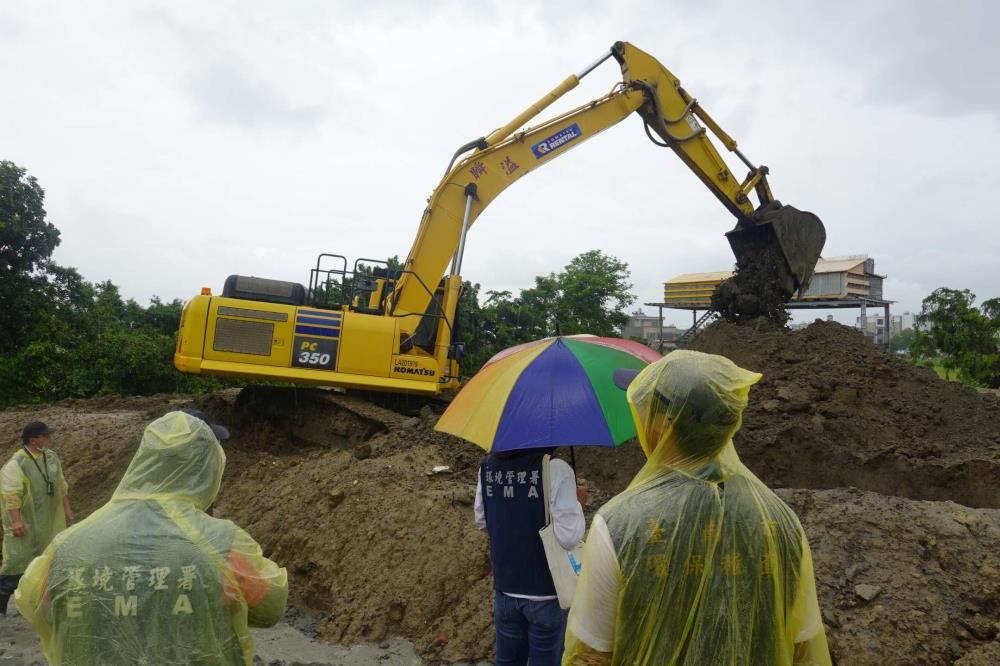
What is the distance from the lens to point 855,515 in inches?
185

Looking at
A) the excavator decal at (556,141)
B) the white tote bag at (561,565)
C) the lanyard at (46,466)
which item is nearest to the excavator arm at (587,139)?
the excavator decal at (556,141)

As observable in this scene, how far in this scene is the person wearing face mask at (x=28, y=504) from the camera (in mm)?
5539

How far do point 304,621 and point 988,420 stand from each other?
8.26 meters

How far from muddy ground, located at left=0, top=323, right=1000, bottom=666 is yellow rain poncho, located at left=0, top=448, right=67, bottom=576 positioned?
1704 mm

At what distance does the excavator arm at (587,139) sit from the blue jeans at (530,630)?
6538 mm

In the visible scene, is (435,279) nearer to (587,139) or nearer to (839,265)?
(587,139)

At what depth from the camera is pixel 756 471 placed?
7.59m

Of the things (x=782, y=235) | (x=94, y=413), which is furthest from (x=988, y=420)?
(x=94, y=413)

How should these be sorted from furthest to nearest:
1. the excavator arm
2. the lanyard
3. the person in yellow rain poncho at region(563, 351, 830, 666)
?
the excavator arm < the lanyard < the person in yellow rain poncho at region(563, 351, 830, 666)

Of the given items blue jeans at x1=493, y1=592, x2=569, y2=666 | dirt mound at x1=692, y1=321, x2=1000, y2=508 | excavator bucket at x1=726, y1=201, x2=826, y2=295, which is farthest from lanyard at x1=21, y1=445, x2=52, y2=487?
excavator bucket at x1=726, y1=201, x2=826, y2=295

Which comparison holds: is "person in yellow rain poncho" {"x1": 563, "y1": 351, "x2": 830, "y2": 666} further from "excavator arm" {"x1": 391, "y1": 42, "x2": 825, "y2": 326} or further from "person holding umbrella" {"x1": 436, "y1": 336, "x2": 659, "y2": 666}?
"excavator arm" {"x1": 391, "y1": 42, "x2": 825, "y2": 326}

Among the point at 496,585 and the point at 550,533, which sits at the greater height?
the point at 550,533

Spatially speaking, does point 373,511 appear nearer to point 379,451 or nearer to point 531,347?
point 379,451

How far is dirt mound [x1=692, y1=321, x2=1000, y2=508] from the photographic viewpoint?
7523 millimetres
